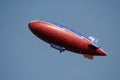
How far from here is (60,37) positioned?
75562 millimetres

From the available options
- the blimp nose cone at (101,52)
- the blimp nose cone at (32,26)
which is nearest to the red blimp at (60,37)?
the blimp nose cone at (32,26)

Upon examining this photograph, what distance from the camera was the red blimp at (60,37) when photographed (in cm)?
7544

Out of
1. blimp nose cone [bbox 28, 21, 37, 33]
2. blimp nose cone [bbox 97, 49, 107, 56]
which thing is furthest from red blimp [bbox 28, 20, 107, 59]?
blimp nose cone [bbox 97, 49, 107, 56]

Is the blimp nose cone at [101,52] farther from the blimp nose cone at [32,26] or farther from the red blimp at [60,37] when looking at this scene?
the blimp nose cone at [32,26]

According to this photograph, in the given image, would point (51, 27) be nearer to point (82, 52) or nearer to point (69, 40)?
point (69, 40)

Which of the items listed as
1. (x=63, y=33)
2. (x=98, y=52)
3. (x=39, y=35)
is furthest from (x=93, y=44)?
(x=39, y=35)

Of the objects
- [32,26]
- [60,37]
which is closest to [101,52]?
[60,37]

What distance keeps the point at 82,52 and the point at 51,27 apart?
33.2 ft

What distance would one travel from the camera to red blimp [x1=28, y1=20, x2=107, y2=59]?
247ft

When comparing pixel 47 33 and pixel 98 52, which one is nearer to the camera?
pixel 47 33

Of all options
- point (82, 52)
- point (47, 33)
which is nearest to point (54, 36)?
point (47, 33)

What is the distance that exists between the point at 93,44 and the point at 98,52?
2659mm

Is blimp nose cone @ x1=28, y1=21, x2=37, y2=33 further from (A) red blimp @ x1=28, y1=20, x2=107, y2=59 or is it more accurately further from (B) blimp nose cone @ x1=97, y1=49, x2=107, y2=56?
(B) blimp nose cone @ x1=97, y1=49, x2=107, y2=56

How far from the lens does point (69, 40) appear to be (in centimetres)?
7625
